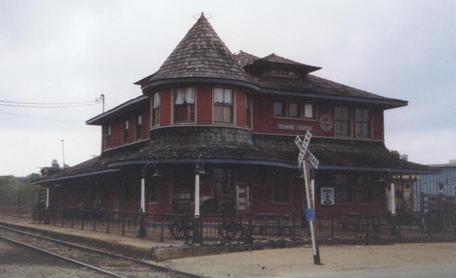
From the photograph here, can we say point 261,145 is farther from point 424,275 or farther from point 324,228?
point 424,275

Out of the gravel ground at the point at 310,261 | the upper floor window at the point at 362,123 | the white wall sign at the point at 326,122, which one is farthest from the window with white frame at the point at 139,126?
the gravel ground at the point at 310,261

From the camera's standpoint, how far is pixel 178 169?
24.0 m

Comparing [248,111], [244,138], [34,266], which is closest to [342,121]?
[248,111]

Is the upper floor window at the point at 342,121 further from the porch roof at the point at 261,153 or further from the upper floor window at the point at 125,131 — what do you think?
the upper floor window at the point at 125,131

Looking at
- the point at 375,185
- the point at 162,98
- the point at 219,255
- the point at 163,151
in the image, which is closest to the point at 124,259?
the point at 219,255

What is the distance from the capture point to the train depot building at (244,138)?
77.2 feet

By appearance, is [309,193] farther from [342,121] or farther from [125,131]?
[125,131]

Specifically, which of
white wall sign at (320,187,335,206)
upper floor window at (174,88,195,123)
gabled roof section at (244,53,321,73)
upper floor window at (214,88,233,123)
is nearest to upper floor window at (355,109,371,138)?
gabled roof section at (244,53,321,73)

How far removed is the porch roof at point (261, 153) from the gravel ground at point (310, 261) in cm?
539

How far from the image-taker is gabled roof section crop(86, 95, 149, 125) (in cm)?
2856

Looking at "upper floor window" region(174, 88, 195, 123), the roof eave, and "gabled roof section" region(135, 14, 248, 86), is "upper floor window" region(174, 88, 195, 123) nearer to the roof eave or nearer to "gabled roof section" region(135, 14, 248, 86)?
the roof eave

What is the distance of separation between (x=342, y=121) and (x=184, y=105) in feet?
29.1

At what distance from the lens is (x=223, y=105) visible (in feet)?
80.2

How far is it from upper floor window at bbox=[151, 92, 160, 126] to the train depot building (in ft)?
0.14
